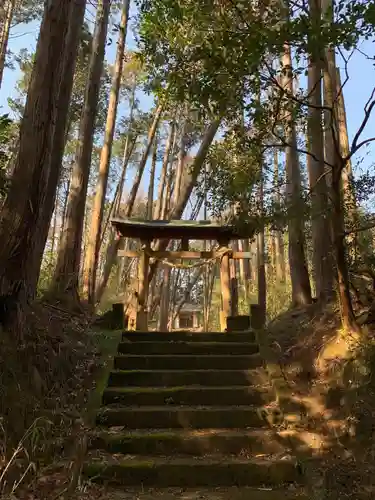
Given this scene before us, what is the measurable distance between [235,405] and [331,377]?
1.07m

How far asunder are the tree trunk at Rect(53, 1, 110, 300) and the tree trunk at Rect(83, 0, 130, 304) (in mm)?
968

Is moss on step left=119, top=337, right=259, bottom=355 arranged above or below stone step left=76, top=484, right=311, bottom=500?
above

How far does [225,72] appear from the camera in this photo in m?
5.00

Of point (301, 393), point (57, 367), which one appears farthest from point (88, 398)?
point (301, 393)

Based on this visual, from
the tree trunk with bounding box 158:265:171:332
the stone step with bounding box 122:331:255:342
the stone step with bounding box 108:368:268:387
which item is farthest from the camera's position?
the tree trunk with bounding box 158:265:171:332

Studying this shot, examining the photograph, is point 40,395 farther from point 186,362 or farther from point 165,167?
point 165,167

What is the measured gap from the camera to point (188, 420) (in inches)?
190

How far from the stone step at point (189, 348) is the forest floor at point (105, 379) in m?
0.28

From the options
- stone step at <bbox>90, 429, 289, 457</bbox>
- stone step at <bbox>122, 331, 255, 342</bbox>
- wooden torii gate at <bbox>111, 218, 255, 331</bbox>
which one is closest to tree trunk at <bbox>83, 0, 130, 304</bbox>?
wooden torii gate at <bbox>111, 218, 255, 331</bbox>

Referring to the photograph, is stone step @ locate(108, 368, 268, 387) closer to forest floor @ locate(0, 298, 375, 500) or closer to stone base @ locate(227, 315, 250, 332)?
forest floor @ locate(0, 298, 375, 500)

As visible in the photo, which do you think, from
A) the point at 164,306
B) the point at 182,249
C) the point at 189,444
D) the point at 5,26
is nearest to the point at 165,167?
the point at 164,306

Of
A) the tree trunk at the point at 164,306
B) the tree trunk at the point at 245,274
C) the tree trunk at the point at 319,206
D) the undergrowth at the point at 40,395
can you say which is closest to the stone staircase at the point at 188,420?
the undergrowth at the point at 40,395

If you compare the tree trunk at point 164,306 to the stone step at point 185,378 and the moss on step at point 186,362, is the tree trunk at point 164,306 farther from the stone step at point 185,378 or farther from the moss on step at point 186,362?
the stone step at point 185,378

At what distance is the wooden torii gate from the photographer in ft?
30.8
